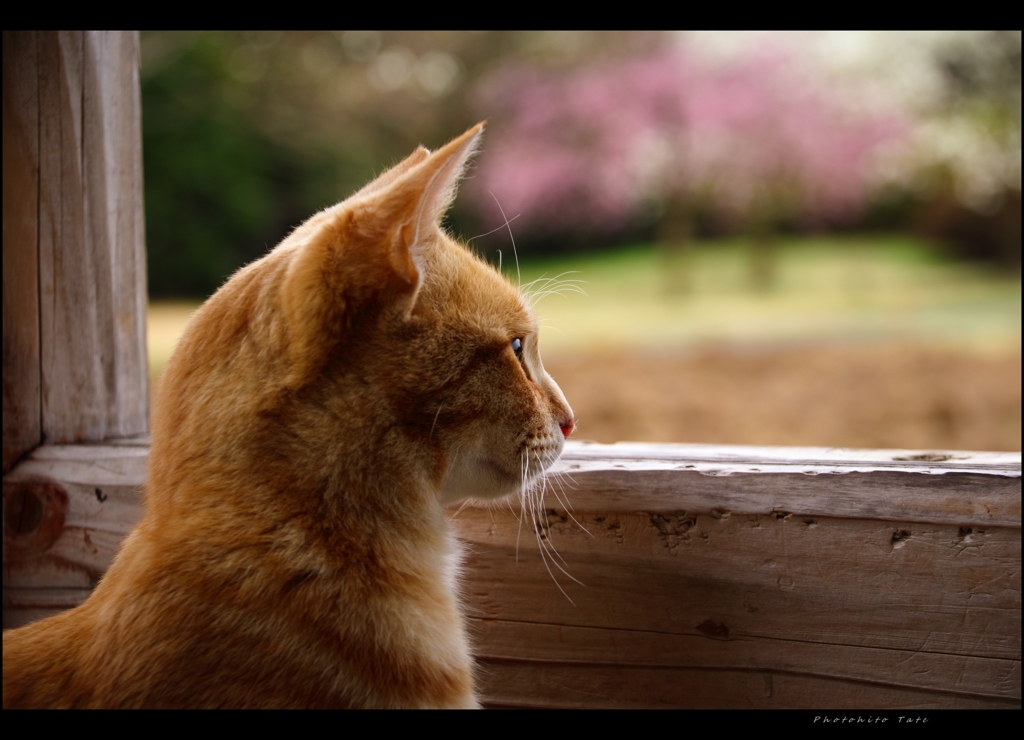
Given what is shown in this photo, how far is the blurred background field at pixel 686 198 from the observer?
15.2 ft

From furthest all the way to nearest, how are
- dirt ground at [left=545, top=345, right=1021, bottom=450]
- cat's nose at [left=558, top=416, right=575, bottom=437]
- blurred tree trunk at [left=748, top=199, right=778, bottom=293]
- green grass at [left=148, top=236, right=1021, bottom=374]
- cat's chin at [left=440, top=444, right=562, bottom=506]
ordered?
1. blurred tree trunk at [left=748, top=199, right=778, bottom=293]
2. green grass at [left=148, top=236, right=1021, bottom=374]
3. dirt ground at [left=545, top=345, right=1021, bottom=450]
4. cat's nose at [left=558, top=416, right=575, bottom=437]
5. cat's chin at [left=440, top=444, right=562, bottom=506]

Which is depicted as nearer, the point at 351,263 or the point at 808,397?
the point at 351,263

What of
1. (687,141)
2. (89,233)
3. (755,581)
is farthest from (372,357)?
(687,141)

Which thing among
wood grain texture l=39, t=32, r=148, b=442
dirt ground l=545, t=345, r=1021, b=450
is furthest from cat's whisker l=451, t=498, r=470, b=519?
dirt ground l=545, t=345, r=1021, b=450

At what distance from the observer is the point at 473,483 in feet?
4.00

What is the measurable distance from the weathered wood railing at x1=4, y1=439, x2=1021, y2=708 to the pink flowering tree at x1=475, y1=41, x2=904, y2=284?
517 centimetres

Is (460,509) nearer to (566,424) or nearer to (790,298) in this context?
(566,424)

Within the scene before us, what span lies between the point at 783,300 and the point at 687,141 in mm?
1571

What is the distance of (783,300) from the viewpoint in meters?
6.75

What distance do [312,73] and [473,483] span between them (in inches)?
347

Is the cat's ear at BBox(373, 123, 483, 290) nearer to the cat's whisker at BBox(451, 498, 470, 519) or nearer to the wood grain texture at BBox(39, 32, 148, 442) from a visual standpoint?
the cat's whisker at BBox(451, 498, 470, 519)

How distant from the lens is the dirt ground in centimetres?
396

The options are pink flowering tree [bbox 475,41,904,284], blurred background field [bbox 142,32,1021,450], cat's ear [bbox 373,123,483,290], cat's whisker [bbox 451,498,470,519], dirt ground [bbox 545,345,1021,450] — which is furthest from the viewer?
pink flowering tree [bbox 475,41,904,284]
